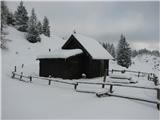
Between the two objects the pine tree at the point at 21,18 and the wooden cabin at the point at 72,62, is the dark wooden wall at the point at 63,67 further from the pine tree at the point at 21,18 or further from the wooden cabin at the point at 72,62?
the pine tree at the point at 21,18

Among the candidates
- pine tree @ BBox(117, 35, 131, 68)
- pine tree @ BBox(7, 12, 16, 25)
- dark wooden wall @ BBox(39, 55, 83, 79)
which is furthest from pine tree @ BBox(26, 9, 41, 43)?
dark wooden wall @ BBox(39, 55, 83, 79)

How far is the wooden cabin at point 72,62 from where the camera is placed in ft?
74.6

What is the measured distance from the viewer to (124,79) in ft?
68.9

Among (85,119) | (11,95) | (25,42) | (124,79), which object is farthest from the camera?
(25,42)

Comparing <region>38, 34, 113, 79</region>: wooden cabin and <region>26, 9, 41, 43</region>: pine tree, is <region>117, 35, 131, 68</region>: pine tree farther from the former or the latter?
<region>26, 9, 41, 43</region>: pine tree

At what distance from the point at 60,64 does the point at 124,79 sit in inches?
333

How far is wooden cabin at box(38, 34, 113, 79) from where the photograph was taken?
2273 cm

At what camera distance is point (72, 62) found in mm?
23219

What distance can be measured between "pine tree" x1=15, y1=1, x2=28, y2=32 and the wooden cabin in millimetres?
34371

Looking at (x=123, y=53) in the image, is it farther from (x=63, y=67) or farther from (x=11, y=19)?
(x=11, y=19)

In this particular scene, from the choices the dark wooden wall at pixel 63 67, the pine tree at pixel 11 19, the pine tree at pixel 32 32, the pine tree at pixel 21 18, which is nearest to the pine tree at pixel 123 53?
the pine tree at pixel 32 32

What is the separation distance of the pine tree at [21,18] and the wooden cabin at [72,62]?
34371 mm

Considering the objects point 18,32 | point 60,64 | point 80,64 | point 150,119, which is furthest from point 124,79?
point 18,32

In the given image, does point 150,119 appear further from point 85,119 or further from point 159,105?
point 85,119
